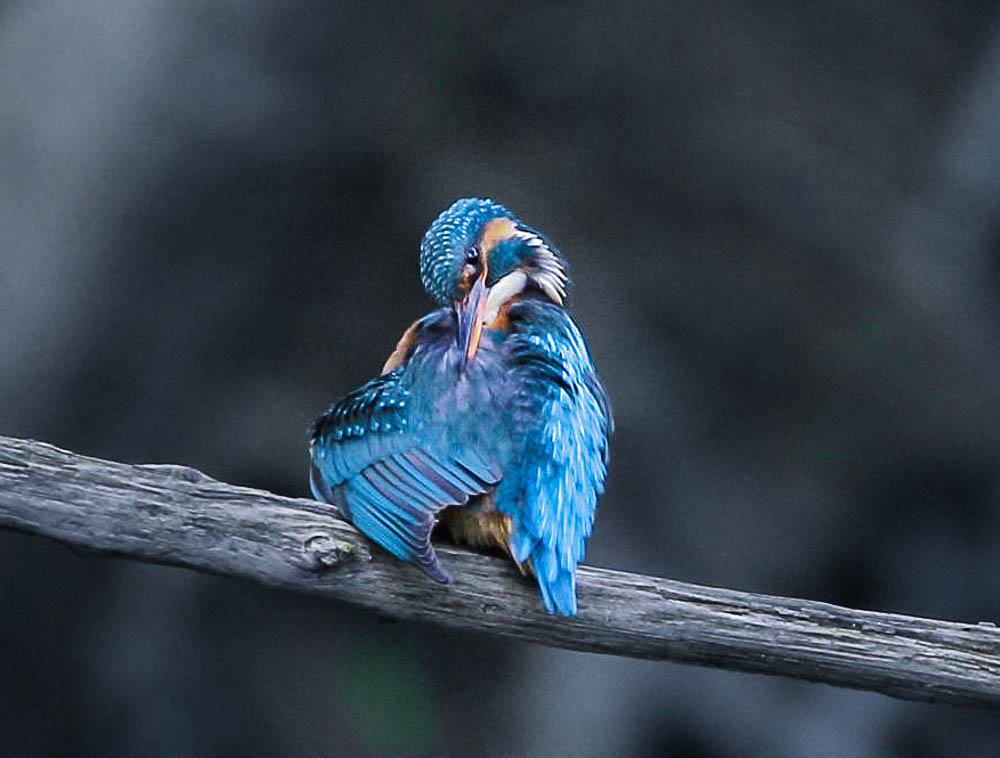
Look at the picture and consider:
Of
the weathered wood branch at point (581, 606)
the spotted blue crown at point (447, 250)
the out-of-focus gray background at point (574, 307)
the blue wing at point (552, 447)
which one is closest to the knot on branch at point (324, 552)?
the weathered wood branch at point (581, 606)

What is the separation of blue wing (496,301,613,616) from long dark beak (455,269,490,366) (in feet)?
0.13

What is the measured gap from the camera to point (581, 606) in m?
1.17

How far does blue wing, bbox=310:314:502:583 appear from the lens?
3.79 ft

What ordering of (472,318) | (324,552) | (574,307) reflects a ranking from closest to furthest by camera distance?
(324,552) → (472,318) → (574,307)

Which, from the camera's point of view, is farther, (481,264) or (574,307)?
(574,307)

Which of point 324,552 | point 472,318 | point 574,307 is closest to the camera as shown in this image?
point 324,552

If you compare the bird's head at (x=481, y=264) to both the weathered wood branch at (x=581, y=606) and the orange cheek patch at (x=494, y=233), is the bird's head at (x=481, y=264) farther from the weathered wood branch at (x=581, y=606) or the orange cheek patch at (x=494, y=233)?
the weathered wood branch at (x=581, y=606)

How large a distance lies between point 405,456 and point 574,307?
1066 mm

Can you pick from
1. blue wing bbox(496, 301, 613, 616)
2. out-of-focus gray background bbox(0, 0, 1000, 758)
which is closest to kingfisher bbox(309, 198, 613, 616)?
blue wing bbox(496, 301, 613, 616)

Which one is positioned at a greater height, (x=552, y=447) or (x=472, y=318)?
(x=472, y=318)

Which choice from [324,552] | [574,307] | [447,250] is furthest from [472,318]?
[574,307]

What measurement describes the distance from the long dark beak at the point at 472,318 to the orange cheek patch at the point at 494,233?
0.03 metres

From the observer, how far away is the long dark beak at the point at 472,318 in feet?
4.03

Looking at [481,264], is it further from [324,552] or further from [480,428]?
[324,552]
